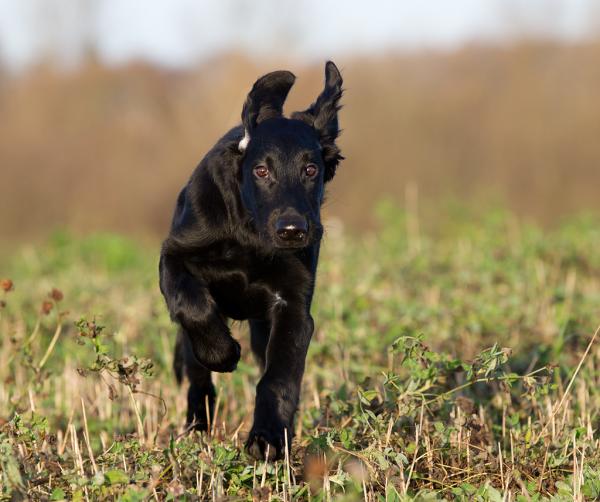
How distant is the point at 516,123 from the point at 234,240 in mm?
13489

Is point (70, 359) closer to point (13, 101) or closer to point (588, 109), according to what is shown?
point (588, 109)

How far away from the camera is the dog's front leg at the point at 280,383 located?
321 centimetres

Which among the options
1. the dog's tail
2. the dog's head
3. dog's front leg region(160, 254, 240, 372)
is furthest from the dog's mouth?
the dog's tail

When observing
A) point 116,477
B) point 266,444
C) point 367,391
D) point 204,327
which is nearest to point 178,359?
point 204,327

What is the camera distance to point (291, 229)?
3.48 m

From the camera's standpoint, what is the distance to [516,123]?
54.4ft

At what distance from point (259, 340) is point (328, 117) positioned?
1005 millimetres

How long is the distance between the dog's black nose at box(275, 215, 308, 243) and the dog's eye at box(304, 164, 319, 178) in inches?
13.4

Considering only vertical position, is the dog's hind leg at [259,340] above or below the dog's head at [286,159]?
below

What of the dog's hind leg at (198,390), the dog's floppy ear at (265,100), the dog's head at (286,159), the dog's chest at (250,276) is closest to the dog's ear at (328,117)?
the dog's head at (286,159)

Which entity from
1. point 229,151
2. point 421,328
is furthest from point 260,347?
point 421,328

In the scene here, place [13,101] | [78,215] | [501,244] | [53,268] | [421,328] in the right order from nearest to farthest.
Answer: [421,328] < [501,244] < [53,268] < [78,215] < [13,101]

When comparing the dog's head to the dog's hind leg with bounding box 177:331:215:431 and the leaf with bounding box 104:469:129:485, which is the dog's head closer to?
the dog's hind leg with bounding box 177:331:215:431

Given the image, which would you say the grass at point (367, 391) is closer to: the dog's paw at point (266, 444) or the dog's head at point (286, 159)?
the dog's paw at point (266, 444)
